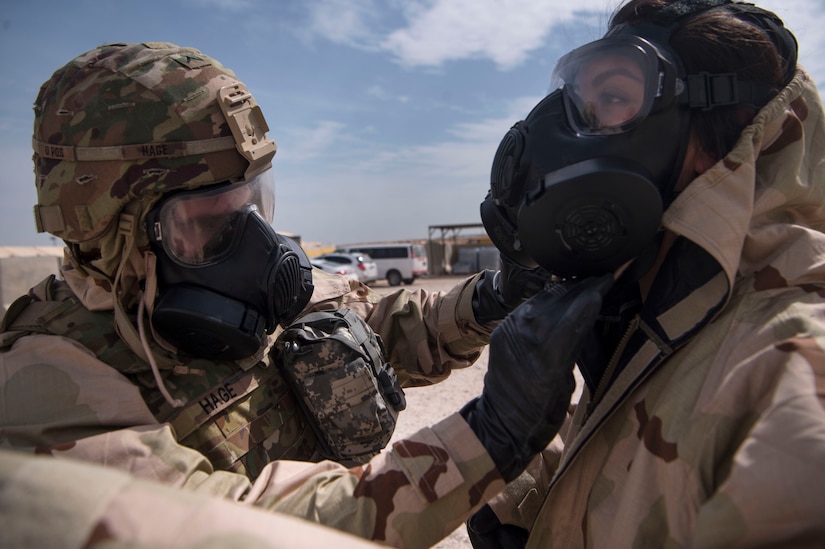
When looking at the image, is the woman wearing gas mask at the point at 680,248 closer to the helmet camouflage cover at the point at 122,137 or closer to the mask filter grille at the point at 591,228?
the mask filter grille at the point at 591,228

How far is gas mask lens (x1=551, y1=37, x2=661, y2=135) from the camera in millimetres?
1316

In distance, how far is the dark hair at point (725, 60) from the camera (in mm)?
1319

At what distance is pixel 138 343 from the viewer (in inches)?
71.9

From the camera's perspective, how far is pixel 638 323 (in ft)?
4.48

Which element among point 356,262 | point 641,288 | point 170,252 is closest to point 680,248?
point 641,288

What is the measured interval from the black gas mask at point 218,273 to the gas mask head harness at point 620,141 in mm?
1028

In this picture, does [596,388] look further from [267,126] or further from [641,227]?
[267,126]

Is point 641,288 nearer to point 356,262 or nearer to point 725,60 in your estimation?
point 725,60

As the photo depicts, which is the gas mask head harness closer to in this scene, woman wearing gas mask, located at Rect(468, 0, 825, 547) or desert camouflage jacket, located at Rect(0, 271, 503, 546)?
woman wearing gas mask, located at Rect(468, 0, 825, 547)

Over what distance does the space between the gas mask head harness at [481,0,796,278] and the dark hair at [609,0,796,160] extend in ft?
0.08

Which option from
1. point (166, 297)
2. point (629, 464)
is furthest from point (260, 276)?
point (629, 464)

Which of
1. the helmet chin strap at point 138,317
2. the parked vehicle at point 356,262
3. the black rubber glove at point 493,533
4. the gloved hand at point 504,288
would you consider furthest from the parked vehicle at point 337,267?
the black rubber glove at point 493,533

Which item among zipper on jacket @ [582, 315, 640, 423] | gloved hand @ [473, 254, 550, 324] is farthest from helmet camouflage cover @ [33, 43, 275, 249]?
zipper on jacket @ [582, 315, 640, 423]

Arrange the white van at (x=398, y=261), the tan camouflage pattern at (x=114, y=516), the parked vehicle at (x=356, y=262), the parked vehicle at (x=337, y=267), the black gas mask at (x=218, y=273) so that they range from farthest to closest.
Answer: the white van at (x=398, y=261) < the parked vehicle at (x=356, y=262) < the parked vehicle at (x=337, y=267) < the black gas mask at (x=218, y=273) < the tan camouflage pattern at (x=114, y=516)
